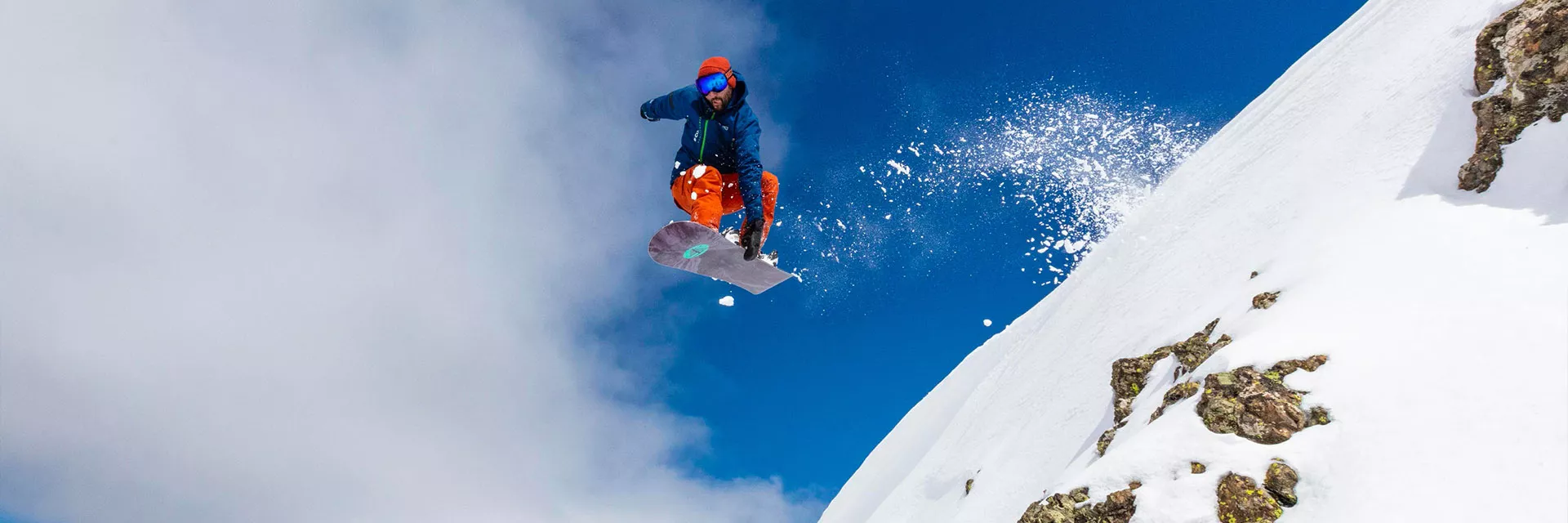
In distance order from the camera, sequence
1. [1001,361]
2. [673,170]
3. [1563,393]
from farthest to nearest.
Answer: [1001,361], [673,170], [1563,393]

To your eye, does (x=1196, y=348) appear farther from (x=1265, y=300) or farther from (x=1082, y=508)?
(x=1082, y=508)

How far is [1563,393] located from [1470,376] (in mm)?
506

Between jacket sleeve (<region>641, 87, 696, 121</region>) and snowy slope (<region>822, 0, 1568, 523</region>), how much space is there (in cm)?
620

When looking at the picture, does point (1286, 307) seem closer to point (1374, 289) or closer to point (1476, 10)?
point (1374, 289)

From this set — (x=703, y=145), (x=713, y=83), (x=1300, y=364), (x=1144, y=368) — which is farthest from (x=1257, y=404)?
(x=703, y=145)

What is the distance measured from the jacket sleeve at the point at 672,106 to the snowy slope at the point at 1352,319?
620 centimetres

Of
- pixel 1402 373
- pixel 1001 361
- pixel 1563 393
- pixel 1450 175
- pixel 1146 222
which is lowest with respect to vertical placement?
pixel 1563 393

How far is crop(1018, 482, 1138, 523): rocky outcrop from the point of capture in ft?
19.6

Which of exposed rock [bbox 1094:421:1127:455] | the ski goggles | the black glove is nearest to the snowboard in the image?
the black glove

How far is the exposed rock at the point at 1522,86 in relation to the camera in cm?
786

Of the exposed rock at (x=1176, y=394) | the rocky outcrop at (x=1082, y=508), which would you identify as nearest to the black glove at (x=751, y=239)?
the rocky outcrop at (x=1082, y=508)

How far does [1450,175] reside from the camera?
8234 mm

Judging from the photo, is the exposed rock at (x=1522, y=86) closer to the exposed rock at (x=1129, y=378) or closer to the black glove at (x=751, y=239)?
the exposed rock at (x=1129, y=378)

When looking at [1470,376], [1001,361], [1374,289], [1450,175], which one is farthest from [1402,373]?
[1001,361]
